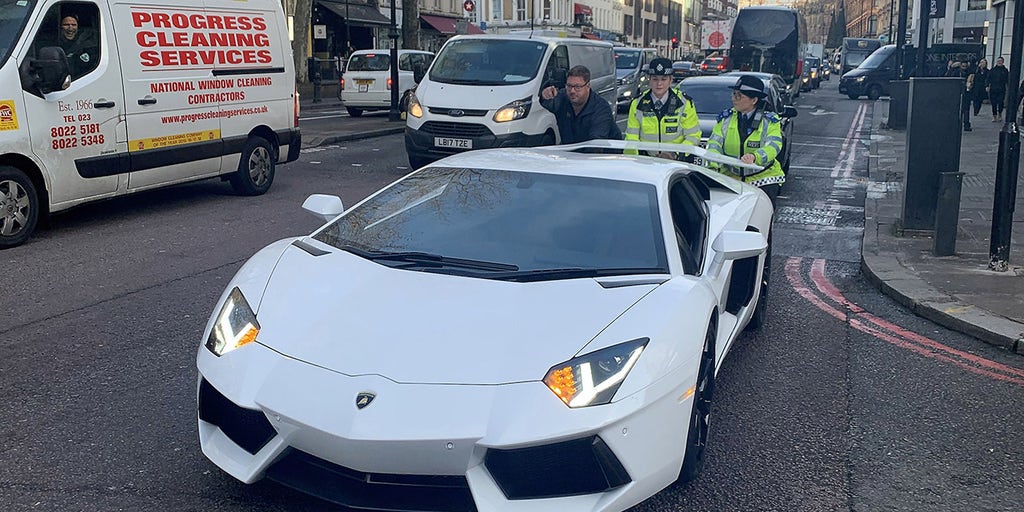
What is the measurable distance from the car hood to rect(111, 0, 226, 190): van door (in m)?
6.35

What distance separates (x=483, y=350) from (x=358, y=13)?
40754mm

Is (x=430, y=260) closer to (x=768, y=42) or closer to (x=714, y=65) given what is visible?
(x=768, y=42)

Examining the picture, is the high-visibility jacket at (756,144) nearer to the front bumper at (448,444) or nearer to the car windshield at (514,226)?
the car windshield at (514,226)

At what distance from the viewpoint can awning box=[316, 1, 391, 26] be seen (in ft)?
133

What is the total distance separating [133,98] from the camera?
376 inches

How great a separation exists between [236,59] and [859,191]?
27.2 ft

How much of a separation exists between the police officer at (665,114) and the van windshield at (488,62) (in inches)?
211

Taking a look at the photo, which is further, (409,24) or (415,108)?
(409,24)

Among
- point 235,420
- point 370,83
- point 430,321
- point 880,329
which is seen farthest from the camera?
point 370,83

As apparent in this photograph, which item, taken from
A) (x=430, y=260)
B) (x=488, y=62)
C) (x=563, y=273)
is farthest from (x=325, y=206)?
(x=488, y=62)

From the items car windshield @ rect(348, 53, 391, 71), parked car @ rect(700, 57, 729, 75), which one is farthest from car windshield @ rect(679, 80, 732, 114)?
parked car @ rect(700, 57, 729, 75)

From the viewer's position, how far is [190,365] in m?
5.29

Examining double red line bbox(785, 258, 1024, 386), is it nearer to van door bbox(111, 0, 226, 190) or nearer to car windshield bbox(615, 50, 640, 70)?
van door bbox(111, 0, 226, 190)

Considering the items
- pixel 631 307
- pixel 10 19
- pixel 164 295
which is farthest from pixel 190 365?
pixel 10 19
